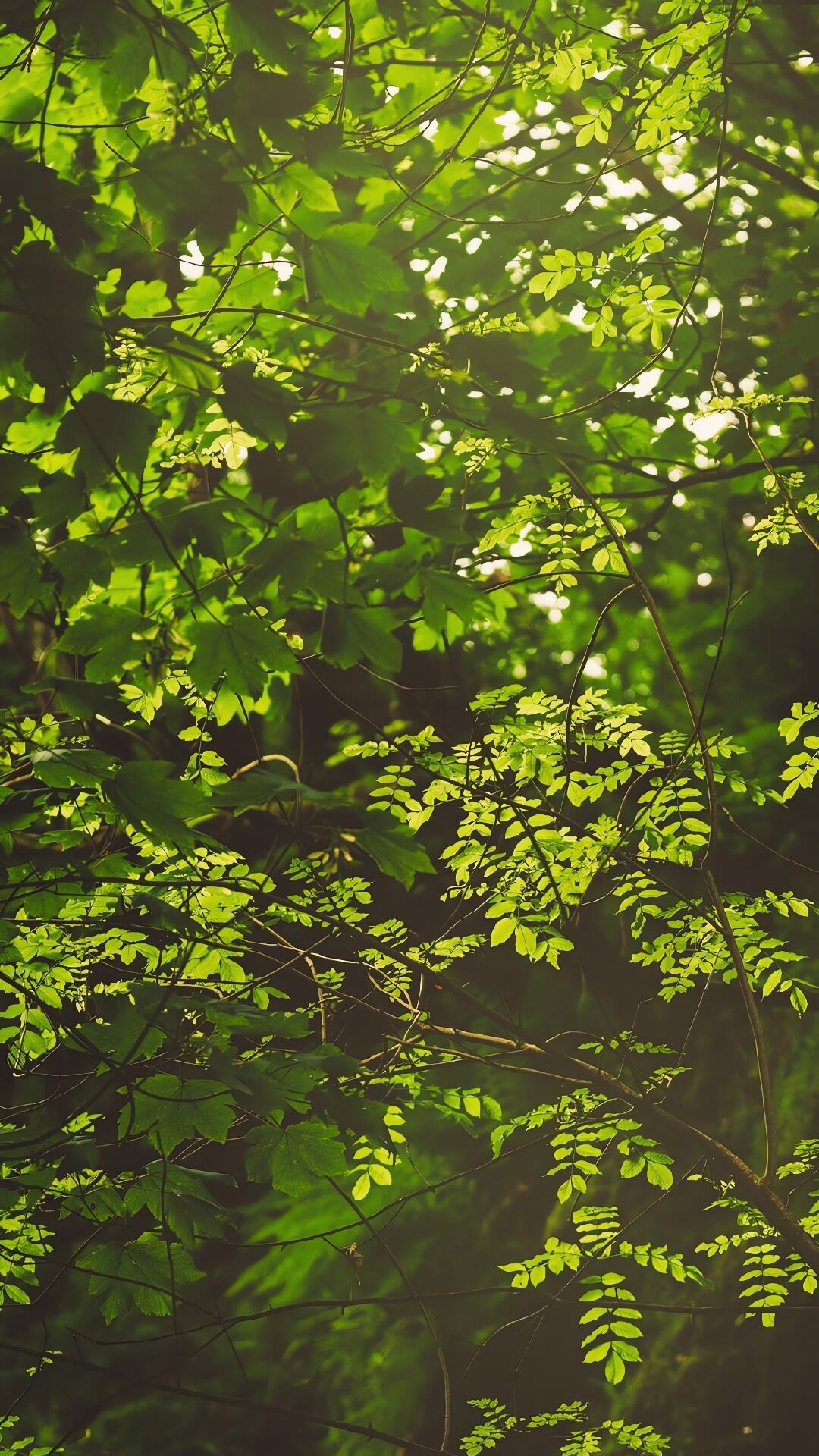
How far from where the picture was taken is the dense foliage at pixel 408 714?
111 cm

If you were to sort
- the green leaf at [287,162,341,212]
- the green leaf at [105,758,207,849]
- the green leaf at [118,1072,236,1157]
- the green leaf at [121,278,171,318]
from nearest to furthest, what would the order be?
A: the green leaf at [105,758,207,849] → the green leaf at [287,162,341,212] → the green leaf at [118,1072,236,1157] → the green leaf at [121,278,171,318]

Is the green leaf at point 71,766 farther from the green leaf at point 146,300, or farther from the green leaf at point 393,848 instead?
the green leaf at point 146,300

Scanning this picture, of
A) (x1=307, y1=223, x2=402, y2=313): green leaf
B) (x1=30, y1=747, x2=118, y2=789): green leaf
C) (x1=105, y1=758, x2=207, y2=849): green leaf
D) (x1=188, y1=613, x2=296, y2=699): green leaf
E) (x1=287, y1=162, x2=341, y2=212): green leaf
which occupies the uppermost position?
(x1=287, y1=162, x2=341, y2=212): green leaf

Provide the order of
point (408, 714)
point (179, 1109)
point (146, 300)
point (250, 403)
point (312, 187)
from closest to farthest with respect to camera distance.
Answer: point (250, 403)
point (312, 187)
point (179, 1109)
point (146, 300)
point (408, 714)

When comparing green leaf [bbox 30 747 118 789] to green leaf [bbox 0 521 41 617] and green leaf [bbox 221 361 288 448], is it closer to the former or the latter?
green leaf [bbox 0 521 41 617]

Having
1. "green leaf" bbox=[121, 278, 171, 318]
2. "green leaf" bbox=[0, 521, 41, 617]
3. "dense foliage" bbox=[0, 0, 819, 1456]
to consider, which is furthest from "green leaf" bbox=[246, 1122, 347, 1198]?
"green leaf" bbox=[121, 278, 171, 318]

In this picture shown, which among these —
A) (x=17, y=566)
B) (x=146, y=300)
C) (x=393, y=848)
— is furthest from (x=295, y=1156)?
(x=146, y=300)

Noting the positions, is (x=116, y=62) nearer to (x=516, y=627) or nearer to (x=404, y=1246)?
(x=516, y=627)

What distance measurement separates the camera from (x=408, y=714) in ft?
12.2

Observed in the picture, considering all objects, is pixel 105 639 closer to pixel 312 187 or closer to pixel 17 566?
pixel 17 566

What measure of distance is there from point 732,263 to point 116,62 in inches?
86.6

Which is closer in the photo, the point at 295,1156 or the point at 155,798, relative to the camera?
the point at 155,798

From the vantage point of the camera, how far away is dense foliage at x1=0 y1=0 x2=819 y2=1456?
3.65ft

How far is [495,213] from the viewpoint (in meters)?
2.60
